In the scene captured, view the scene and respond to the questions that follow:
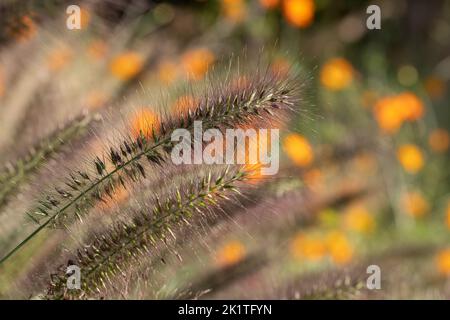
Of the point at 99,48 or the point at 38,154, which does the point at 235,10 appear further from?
the point at 38,154

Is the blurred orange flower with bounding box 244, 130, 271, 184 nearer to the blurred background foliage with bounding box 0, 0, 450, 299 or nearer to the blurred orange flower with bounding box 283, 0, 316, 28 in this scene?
the blurred background foliage with bounding box 0, 0, 450, 299

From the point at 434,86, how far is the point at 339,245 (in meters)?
0.97

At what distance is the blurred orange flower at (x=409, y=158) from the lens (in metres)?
3.10

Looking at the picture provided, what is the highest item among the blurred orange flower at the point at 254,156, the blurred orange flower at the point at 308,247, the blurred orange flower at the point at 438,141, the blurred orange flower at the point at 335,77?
the blurred orange flower at the point at 335,77

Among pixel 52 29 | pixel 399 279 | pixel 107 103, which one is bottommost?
pixel 399 279

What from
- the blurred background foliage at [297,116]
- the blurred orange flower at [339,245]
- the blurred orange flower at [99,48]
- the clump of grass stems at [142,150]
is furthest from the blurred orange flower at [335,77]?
the clump of grass stems at [142,150]

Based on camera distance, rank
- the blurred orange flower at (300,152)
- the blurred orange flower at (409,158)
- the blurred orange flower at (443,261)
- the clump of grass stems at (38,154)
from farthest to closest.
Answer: the blurred orange flower at (409,158) < the blurred orange flower at (300,152) < the blurred orange flower at (443,261) < the clump of grass stems at (38,154)

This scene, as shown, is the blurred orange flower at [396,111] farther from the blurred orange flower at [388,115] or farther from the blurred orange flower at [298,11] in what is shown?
the blurred orange flower at [298,11]

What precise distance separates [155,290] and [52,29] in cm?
54
